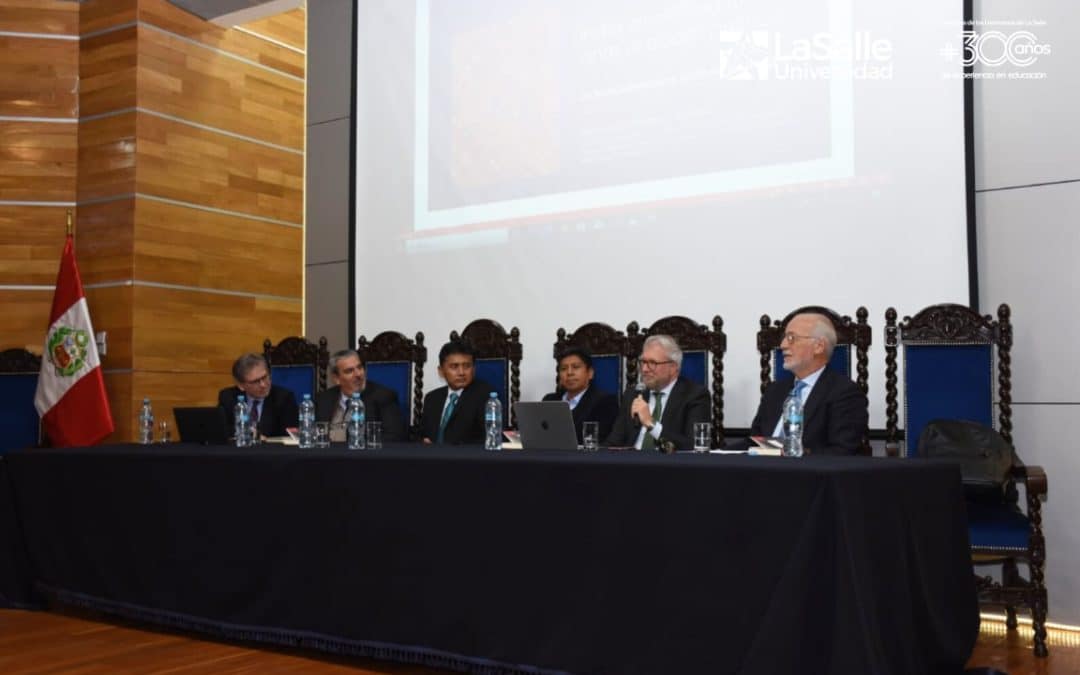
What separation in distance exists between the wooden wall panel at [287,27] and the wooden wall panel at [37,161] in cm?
125

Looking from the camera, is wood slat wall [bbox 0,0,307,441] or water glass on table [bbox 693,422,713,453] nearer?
water glass on table [bbox 693,422,713,453]

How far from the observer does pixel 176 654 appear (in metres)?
3.15

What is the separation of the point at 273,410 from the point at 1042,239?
3.30 metres

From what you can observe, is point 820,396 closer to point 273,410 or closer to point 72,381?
point 273,410

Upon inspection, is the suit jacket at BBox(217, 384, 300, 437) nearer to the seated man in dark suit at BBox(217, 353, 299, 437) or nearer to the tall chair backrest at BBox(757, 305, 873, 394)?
the seated man in dark suit at BBox(217, 353, 299, 437)

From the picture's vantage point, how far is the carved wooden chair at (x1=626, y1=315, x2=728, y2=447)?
167 inches

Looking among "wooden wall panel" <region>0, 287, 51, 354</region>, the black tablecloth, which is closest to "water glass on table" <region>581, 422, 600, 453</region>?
the black tablecloth

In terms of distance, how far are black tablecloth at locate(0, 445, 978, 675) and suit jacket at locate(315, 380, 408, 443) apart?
1.04 m

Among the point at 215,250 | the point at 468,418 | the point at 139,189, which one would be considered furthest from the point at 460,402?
the point at 139,189

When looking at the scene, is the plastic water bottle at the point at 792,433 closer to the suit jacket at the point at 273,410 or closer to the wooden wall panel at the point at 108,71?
the suit jacket at the point at 273,410

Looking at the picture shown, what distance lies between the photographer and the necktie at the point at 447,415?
176 inches

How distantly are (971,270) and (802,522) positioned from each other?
7.02ft

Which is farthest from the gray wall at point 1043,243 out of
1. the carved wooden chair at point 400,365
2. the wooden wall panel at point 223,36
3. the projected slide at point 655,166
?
the wooden wall panel at point 223,36

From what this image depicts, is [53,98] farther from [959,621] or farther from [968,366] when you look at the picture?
[959,621]
